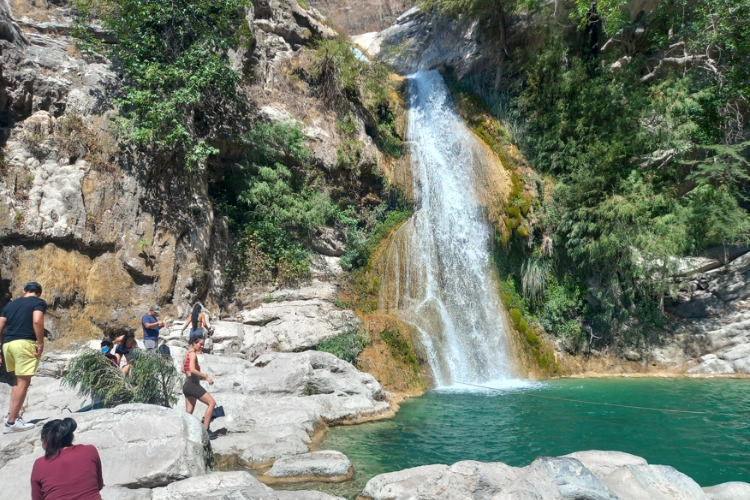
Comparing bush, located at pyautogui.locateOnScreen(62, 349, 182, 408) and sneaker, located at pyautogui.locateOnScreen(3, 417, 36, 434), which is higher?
bush, located at pyautogui.locateOnScreen(62, 349, 182, 408)

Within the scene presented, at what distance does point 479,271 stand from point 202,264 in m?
8.25

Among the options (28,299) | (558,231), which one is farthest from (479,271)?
(28,299)

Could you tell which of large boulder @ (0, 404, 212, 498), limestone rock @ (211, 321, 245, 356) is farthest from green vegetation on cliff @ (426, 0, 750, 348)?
large boulder @ (0, 404, 212, 498)

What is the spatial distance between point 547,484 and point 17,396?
598 cm

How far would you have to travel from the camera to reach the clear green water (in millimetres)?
6887

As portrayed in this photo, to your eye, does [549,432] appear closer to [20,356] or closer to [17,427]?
[17,427]

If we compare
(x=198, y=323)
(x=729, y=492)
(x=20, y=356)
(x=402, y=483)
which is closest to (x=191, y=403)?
(x=20, y=356)

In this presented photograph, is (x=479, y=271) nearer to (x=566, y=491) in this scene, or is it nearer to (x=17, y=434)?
(x=566, y=491)

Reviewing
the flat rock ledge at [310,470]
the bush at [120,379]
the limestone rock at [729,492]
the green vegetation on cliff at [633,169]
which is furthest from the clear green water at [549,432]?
the green vegetation on cliff at [633,169]

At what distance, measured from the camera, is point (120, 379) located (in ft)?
22.4

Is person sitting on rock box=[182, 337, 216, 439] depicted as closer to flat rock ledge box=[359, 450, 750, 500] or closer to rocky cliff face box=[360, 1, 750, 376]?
flat rock ledge box=[359, 450, 750, 500]

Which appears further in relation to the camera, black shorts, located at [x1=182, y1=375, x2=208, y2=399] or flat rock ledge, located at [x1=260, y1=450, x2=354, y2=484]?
black shorts, located at [x1=182, y1=375, x2=208, y2=399]

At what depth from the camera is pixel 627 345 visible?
48.0ft

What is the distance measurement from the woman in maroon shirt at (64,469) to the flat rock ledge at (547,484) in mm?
3053
